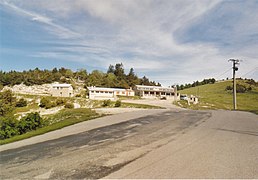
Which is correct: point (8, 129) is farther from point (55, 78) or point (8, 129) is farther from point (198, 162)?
point (55, 78)

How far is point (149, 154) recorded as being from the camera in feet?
20.2

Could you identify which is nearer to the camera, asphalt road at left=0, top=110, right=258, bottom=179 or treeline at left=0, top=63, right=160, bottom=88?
asphalt road at left=0, top=110, right=258, bottom=179

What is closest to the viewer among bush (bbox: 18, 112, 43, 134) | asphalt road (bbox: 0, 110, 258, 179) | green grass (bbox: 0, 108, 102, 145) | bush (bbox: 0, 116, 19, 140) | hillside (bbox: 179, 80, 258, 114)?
asphalt road (bbox: 0, 110, 258, 179)

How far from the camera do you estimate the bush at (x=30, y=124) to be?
15.0 meters

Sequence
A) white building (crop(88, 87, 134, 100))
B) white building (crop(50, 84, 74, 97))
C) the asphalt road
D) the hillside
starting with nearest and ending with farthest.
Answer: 1. the asphalt road
2. the hillside
3. white building (crop(88, 87, 134, 100))
4. white building (crop(50, 84, 74, 97))

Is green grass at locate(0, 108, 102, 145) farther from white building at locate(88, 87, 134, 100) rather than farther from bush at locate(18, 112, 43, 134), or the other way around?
white building at locate(88, 87, 134, 100)

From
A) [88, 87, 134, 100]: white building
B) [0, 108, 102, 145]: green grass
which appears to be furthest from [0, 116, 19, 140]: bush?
[88, 87, 134, 100]: white building

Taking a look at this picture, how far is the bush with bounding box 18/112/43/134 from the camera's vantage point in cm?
1501

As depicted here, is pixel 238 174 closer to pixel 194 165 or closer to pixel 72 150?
pixel 194 165

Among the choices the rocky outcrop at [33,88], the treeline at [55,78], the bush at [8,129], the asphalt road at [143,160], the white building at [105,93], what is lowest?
the bush at [8,129]

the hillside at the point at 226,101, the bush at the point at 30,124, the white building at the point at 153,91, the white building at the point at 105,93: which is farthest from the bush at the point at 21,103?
the white building at the point at 153,91

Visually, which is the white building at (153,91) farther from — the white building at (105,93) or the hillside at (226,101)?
the hillside at (226,101)

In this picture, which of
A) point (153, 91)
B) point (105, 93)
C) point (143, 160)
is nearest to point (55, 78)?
point (105, 93)

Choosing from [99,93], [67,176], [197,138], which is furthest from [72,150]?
[99,93]
